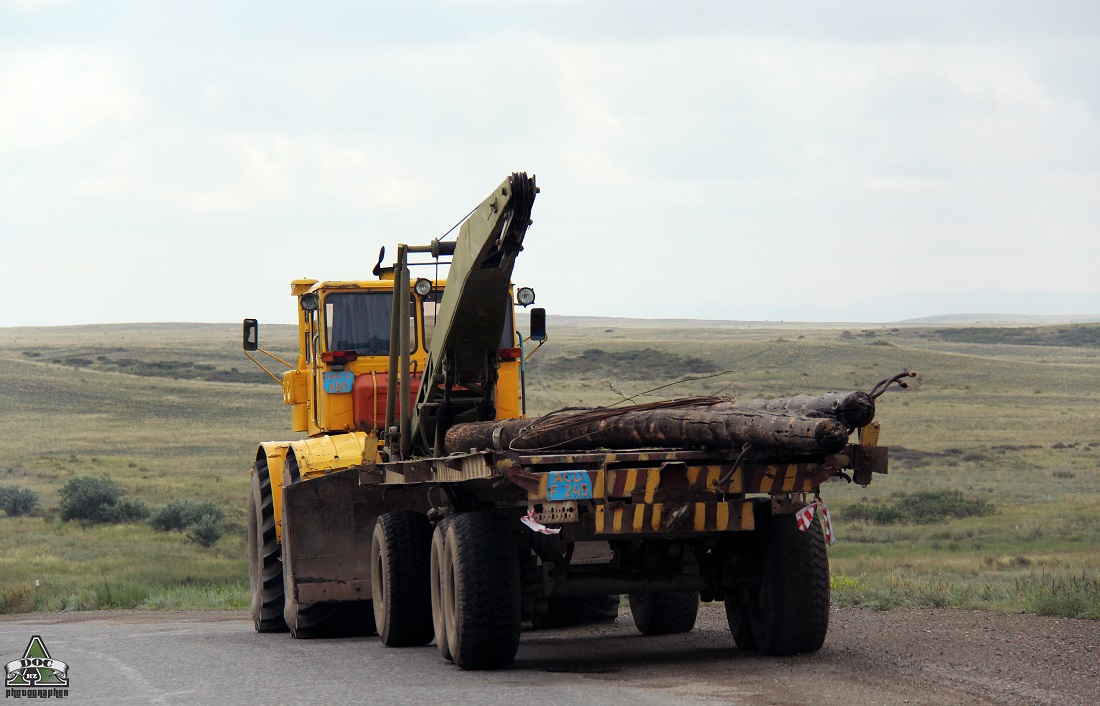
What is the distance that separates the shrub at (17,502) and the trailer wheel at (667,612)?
1008 inches

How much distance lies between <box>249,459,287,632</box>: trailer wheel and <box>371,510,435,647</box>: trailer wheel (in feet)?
9.02

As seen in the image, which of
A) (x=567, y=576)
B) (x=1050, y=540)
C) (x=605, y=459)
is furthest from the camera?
(x=1050, y=540)

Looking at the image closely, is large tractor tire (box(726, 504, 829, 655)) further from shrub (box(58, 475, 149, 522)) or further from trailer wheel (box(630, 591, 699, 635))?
shrub (box(58, 475, 149, 522))

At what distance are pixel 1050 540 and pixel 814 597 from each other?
17.0 meters

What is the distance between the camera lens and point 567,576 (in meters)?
10.2

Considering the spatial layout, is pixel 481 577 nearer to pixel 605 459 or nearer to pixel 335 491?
pixel 605 459

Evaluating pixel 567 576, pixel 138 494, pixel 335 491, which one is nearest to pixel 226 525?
pixel 138 494

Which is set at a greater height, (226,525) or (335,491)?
(335,491)

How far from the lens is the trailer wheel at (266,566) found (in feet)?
46.0

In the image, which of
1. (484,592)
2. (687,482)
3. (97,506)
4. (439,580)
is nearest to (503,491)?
(484,592)

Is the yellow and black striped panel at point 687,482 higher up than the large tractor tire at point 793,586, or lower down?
higher up

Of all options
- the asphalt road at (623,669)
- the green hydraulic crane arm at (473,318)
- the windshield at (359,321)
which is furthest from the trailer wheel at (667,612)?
the windshield at (359,321)

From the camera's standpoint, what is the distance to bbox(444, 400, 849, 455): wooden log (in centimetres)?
844

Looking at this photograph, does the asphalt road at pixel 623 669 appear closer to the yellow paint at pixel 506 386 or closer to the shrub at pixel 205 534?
the yellow paint at pixel 506 386
